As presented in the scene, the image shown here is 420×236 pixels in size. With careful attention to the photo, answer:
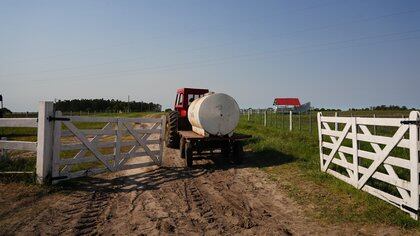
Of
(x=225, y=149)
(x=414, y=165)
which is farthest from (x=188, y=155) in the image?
(x=414, y=165)

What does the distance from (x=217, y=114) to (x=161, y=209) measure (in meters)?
5.78

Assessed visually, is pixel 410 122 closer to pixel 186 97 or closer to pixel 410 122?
pixel 410 122

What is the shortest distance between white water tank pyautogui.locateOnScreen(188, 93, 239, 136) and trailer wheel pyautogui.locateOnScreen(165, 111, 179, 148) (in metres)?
2.31

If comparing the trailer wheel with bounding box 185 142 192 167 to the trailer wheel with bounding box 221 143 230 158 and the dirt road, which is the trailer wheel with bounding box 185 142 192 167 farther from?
the dirt road

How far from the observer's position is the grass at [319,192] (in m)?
6.03

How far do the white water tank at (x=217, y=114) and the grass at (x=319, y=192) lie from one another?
1647 millimetres

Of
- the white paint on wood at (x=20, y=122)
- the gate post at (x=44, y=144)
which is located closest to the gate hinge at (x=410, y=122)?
the gate post at (x=44, y=144)

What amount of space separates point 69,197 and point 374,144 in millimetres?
6253

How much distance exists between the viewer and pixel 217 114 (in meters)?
12.0

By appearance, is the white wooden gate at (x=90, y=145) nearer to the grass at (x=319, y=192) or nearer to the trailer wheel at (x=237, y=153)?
the trailer wheel at (x=237, y=153)

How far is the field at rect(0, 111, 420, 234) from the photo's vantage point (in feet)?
18.8

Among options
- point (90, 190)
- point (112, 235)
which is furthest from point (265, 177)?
point (112, 235)

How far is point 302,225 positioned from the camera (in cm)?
586

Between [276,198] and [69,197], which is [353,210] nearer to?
[276,198]
